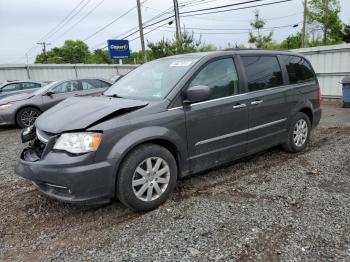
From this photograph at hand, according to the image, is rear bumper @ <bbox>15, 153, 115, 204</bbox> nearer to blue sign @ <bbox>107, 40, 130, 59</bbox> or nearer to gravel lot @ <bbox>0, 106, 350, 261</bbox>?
gravel lot @ <bbox>0, 106, 350, 261</bbox>

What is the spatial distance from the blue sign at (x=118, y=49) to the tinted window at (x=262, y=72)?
2154cm

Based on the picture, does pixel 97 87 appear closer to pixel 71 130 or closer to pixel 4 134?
pixel 4 134

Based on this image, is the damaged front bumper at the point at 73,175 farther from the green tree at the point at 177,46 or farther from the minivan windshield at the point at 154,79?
the green tree at the point at 177,46

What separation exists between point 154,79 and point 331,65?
10488 millimetres

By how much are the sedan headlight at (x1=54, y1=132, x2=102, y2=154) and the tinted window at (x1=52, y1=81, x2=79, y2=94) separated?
23.4ft

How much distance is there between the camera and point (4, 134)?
28.6 ft

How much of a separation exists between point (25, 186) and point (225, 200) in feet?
9.10

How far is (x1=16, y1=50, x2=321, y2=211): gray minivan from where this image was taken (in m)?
3.06

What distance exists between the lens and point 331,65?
40.1 ft

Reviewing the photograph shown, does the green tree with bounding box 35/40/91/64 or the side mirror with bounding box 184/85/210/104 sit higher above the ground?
the green tree with bounding box 35/40/91/64

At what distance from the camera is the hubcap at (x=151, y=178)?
10.9ft

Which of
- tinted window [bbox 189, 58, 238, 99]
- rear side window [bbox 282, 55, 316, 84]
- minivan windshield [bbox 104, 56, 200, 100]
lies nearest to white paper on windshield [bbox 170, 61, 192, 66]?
minivan windshield [bbox 104, 56, 200, 100]

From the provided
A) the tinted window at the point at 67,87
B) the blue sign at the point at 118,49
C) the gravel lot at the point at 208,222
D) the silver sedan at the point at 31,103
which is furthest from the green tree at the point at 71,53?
the gravel lot at the point at 208,222

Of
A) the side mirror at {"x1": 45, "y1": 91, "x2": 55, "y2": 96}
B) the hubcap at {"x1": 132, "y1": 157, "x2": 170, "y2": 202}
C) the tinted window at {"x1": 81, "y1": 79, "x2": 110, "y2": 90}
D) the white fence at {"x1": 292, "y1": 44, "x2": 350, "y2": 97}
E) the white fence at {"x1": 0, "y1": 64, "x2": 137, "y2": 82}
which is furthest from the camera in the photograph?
the white fence at {"x1": 0, "y1": 64, "x2": 137, "y2": 82}
